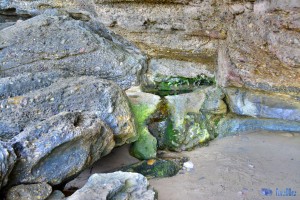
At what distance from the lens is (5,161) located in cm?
259

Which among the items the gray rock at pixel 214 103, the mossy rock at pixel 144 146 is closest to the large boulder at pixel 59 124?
the mossy rock at pixel 144 146

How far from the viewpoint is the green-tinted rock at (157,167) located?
12.1 feet

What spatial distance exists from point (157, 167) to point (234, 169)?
0.82 meters

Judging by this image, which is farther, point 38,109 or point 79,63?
point 79,63

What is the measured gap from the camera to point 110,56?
15.4 feet

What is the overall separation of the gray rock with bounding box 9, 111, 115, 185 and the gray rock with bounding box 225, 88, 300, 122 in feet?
6.55

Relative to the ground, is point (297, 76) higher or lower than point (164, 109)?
higher

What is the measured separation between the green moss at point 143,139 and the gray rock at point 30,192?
1402 mm

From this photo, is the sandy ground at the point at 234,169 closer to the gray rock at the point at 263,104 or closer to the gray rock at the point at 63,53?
the gray rock at the point at 263,104

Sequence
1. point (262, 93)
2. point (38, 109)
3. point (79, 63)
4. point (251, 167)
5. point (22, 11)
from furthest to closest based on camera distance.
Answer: point (22, 11), point (79, 63), point (262, 93), point (251, 167), point (38, 109)

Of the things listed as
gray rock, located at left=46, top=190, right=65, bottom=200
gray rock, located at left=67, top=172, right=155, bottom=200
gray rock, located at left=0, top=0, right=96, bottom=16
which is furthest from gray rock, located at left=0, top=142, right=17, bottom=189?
gray rock, located at left=0, top=0, right=96, bottom=16

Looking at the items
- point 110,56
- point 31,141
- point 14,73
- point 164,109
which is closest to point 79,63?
point 110,56

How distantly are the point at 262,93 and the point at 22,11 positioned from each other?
3911 millimetres

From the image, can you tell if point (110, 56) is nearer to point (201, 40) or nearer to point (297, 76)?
point (201, 40)
